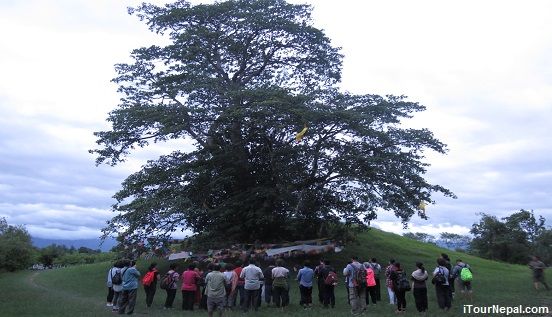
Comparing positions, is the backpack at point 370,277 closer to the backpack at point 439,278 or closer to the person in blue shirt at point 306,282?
the person in blue shirt at point 306,282

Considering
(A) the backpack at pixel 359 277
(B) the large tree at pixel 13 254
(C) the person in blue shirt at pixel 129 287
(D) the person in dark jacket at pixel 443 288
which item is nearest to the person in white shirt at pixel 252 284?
(A) the backpack at pixel 359 277

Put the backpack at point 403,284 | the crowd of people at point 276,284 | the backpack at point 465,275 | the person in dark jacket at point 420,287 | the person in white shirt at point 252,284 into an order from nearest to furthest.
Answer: the person in dark jacket at point 420,287
the crowd of people at point 276,284
the backpack at point 403,284
the person in white shirt at point 252,284
the backpack at point 465,275

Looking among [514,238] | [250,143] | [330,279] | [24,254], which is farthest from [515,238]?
[24,254]

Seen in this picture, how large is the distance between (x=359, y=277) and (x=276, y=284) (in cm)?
267

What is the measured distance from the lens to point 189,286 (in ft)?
54.6

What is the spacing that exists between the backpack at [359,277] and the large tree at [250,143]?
11.8 metres

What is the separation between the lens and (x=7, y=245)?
180 ft

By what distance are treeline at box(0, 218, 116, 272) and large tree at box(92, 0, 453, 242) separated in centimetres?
2604

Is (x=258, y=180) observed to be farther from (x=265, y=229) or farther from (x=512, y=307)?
(x=512, y=307)

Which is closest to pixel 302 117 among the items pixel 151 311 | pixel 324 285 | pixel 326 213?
pixel 326 213

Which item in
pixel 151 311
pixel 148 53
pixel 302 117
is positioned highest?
pixel 148 53

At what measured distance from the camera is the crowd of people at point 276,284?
14750 mm

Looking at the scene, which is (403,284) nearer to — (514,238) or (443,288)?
(443,288)

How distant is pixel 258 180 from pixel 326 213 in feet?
15.4
